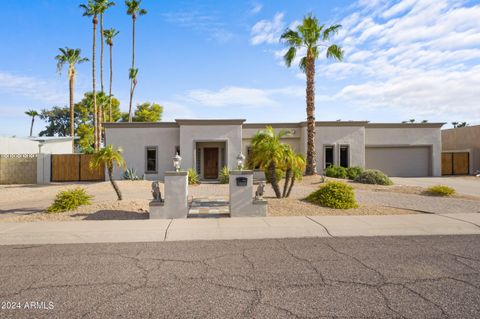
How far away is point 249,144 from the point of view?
Result: 21062 mm

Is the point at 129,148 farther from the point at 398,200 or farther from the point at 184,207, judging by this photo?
the point at 398,200

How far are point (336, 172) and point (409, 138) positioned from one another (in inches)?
318

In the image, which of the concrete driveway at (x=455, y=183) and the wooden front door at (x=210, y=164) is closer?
the concrete driveway at (x=455, y=183)

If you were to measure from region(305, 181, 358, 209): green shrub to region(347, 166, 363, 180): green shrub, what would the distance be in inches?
343

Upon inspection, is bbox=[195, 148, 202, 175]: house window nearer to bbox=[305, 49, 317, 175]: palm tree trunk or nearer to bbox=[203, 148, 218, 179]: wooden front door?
bbox=[203, 148, 218, 179]: wooden front door

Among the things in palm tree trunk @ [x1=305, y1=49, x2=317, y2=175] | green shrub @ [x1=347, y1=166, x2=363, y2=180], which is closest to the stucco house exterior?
green shrub @ [x1=347, y1=166, x2=363, y2=180]

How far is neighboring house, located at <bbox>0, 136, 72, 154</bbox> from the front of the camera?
24.1 metres

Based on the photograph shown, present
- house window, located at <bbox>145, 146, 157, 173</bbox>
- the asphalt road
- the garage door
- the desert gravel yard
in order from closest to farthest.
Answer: the asphalt road, the desert gravel yard, house window, located at <bbox>145, 146, 157, 173</bbox>, the garage door

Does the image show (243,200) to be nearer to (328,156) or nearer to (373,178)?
(373,178)

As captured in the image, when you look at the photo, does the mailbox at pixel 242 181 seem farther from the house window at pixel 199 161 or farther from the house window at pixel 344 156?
the house window at pixel 344 156

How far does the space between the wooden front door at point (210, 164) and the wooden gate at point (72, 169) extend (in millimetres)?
7679

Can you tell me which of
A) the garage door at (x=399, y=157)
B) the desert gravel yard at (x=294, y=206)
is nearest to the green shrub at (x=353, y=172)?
the garage door at (x=399, y=157)

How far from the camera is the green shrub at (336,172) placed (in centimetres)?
1894

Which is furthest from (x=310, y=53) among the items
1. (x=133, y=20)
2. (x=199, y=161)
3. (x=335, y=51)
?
(x=133, y=20)
